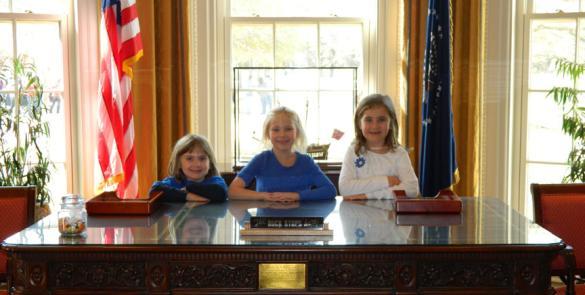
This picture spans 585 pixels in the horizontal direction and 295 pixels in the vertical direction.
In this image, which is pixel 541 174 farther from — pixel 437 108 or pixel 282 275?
pixel 282 275

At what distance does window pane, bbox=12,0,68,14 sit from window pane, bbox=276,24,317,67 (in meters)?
1.45

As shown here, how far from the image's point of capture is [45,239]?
2434mm

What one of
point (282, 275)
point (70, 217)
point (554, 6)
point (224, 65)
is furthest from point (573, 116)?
point (70, 217)

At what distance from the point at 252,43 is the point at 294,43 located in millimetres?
290

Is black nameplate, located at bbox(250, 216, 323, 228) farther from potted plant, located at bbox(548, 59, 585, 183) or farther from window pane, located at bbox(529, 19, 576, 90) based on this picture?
window pane, located at bbox(529, 19, 576, 90)

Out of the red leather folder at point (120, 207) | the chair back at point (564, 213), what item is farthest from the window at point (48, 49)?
the chair back at point (564, 213)

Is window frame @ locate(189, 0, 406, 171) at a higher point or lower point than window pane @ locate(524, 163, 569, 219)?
higher

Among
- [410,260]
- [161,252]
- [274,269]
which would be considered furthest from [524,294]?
[161,252]

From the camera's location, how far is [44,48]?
15.6ft

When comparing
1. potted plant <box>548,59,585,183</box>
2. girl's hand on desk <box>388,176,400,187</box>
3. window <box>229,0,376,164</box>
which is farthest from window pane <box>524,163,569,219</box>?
girl's hand on desk <box>388,176,400,187</box>

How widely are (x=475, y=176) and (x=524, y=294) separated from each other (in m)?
2.20

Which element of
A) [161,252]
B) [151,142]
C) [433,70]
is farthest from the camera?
[151,142]

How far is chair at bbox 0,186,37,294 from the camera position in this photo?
2.98 meters

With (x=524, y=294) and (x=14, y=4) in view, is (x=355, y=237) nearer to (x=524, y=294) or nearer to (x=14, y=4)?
(x=524, y=294)
